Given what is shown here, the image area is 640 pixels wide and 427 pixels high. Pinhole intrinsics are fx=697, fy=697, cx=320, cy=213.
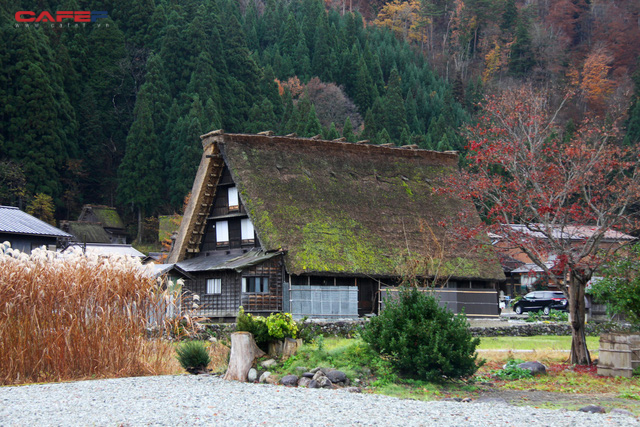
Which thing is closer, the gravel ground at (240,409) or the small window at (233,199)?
the gravel ground at (240,409)

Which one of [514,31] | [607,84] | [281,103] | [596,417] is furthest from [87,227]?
[514,31]

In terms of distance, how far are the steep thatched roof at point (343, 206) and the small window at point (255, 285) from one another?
143 centimetres

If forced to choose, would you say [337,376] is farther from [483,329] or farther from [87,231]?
[87,231]

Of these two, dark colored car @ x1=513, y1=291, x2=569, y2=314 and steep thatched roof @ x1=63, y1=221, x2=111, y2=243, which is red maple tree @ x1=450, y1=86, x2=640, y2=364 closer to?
dark colored car @ x1=513, y1=291, x2=569, y2=314

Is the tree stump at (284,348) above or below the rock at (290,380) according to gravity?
above

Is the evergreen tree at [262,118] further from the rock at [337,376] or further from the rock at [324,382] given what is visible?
the rock at [324,382]

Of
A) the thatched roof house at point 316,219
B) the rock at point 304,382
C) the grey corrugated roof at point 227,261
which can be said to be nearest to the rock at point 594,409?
the rock at point 304,382

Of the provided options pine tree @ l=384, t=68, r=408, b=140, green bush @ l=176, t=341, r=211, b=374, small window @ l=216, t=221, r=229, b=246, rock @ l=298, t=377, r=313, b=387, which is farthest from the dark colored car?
pine tree @ l=384, t=68, r=408, b=140

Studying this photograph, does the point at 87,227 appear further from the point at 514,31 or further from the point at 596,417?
the point at 514,31

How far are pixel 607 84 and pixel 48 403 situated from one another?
75439mm

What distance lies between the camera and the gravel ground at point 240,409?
8.01 m

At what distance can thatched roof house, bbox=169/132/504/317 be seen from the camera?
81.7ft

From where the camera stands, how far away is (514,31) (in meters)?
94.6

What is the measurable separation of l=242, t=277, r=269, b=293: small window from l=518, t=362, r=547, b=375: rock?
13.8m
